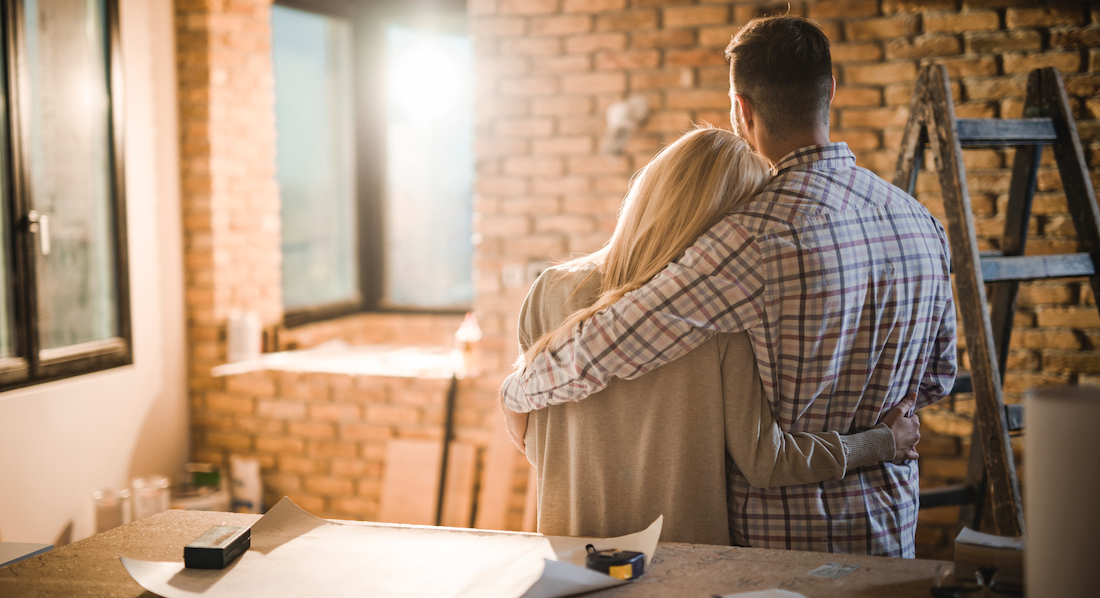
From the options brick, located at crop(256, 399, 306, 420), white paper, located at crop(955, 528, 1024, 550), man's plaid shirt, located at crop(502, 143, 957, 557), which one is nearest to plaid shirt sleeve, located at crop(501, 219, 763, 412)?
man's plaid shirt, located at crop(502, 143, 957, 557)

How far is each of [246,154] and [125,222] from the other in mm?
718

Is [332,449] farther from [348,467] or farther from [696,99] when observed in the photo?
[696,99]

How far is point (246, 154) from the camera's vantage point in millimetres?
3762

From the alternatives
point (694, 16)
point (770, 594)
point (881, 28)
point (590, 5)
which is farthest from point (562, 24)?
point (770, 594)

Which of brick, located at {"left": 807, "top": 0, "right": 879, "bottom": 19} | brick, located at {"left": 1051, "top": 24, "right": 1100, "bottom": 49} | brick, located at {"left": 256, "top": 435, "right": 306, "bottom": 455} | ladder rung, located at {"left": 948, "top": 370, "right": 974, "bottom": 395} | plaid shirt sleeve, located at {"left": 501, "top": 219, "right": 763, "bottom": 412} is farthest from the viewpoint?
brick, located at {"left": 256, "top": 435, "right": 306, "bottom": 455}

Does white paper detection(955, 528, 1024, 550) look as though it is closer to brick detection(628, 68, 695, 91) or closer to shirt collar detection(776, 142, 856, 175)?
shirt collar detection(776, 142, 856, 175)

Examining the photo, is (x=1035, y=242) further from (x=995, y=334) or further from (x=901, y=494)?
(x=901, y=494)

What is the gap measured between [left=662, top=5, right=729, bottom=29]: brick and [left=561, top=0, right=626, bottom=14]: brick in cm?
19

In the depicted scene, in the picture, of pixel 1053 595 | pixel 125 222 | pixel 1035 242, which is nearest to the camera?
pixel 1053 595

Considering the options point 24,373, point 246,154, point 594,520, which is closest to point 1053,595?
point 594,520

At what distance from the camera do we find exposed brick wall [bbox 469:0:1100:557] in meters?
2.65

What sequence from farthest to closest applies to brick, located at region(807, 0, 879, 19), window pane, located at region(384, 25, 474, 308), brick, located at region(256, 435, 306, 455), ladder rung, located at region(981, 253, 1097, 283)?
window pane, located at region(384, 25, 474, 308)
brick, located at region(256, 435, 306, 455)
brick, located at region(807, 0, 879, 19)
ladder rung, located at region(981, 253, 1097, 283)

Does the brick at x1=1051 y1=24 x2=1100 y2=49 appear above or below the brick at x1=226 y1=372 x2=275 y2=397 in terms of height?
above

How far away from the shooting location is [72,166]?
300 cm
